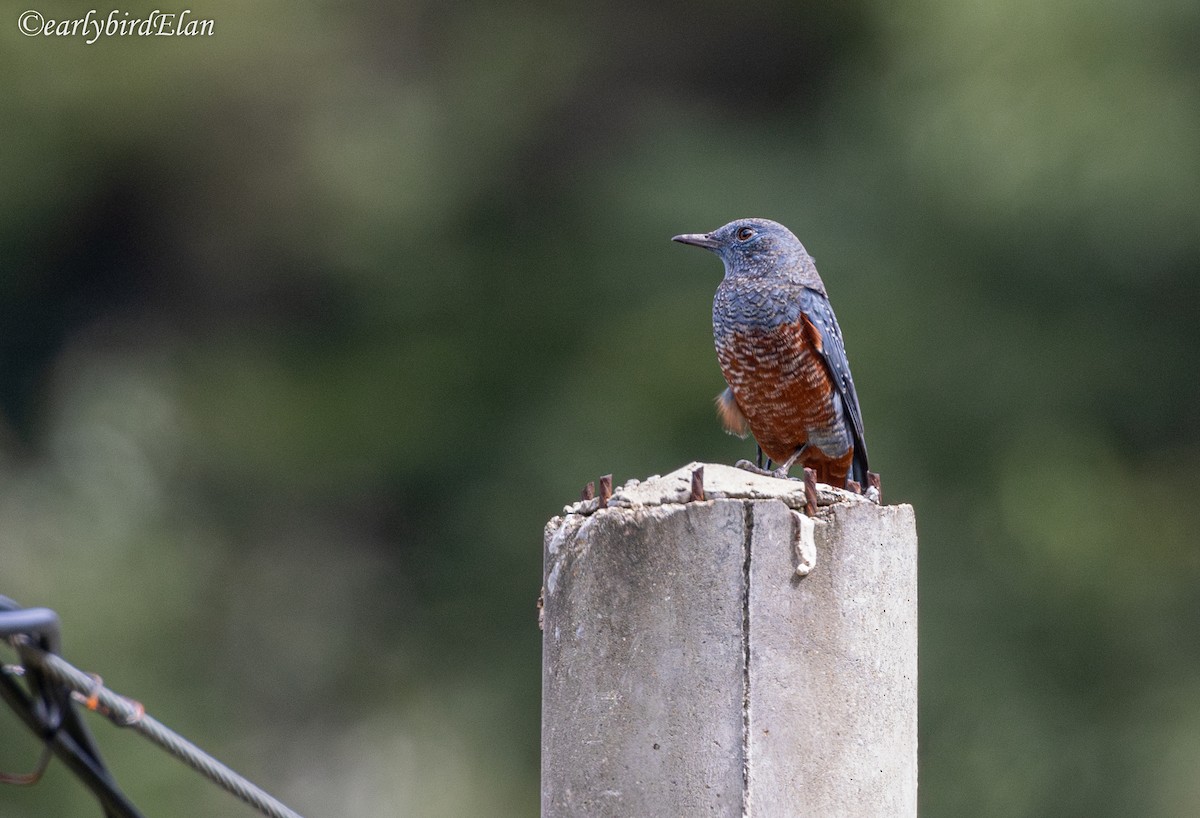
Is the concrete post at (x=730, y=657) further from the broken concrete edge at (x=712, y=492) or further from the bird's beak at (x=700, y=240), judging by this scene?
the bird's beak at (x=700, y=240)

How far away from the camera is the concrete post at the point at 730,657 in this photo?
2.00m

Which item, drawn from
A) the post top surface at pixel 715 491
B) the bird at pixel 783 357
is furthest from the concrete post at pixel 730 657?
the bird at pixel 783 357

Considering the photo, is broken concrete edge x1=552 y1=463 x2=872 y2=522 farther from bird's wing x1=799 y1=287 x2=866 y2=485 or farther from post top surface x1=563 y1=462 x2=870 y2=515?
bird's wing x1=799 y1=287 x2=866 y2=485

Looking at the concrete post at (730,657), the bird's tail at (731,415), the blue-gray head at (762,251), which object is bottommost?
the concrete post at (730,657)

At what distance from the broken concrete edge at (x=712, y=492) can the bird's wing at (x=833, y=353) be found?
1806mm

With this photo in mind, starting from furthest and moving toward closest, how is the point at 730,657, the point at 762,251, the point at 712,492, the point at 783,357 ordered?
the point at 762,251
the point at 783,357
the point at 712,492
the point at 730,657

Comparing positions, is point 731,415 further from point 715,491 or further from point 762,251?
point 715,491

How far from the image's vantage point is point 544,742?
87.4 inches

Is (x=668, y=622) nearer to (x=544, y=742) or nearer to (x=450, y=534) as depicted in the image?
(x=544, y=742)

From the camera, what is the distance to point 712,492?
2.14m

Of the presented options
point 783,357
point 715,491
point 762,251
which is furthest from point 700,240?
point 715,491

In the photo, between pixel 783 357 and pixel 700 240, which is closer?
pixel 783 357

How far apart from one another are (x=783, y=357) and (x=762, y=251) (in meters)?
0.36

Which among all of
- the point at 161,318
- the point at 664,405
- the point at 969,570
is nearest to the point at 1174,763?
the point at 969,570
